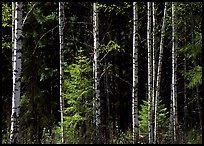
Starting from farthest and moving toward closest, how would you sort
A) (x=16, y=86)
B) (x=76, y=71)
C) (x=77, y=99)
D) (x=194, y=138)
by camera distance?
(x=194, y=138), (x=76, y=71), (x=77, y=99), (x=16, y=86)

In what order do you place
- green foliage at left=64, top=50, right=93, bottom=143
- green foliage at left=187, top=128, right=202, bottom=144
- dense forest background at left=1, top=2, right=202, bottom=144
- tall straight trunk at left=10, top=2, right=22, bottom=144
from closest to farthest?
tall straight trunk at left=10, top=2, right=22, bottom=144, green foliage at left=187, top=128, right=202, bottom=144, green foliage at left=64, top=50, right=93, bottom=143, dense forest background at left=1, top=2, right=202, bottom=144

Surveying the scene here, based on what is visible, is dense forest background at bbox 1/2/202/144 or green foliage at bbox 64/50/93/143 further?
dense forest background at bbox 1/2/202/144

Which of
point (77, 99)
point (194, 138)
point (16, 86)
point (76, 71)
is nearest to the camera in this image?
point (16, 86)

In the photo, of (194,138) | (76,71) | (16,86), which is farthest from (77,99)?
(194,138)

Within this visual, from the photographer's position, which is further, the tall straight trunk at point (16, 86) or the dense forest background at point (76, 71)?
the dense forest background at point (76, 71)

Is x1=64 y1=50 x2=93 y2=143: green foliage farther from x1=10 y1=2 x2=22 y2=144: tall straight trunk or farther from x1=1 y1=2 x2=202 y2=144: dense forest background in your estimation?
x1=10 y1=2 x2=22 y2=144: tall straight trunk

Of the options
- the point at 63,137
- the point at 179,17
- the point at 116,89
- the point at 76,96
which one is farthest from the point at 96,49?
the point at 116,89

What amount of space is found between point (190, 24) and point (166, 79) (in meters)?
5.38

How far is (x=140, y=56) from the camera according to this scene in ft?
61.8

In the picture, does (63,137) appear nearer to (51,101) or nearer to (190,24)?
(51,101)

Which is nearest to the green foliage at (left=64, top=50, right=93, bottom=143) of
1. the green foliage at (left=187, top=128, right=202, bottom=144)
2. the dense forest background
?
the dense forest background

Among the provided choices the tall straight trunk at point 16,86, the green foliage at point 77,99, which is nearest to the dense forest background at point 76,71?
the green foliage at point 77,99

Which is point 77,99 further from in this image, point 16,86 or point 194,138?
point 194,138

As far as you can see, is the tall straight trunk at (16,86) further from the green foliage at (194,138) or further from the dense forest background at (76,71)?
the green foliage at (194,138)
